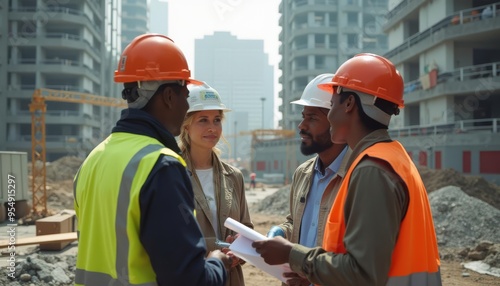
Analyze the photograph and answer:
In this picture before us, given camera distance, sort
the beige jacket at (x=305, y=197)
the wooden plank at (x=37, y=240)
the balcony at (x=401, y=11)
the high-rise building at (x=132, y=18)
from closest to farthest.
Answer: the beige jacket at (x=305, y=197)
the wooden plank at (x=37, y=240)
the balcony at (x=401, y=11)
the high-rise building at (x=132, y=18)

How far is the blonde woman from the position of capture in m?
3.50

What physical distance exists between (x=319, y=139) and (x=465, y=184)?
609 inches

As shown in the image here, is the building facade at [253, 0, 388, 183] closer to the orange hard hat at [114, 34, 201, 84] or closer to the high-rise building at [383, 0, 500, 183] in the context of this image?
the high-rise building at [383, 0, 500, 183]

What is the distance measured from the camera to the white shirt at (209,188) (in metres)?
3.47

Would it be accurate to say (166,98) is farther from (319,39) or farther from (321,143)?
(319,39)

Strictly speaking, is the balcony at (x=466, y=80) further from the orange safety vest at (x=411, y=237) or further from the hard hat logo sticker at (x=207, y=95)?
the orange safety vest at (x=411, y=237)

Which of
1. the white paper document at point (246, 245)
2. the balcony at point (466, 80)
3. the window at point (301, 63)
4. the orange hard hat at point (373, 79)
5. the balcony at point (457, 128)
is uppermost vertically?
the window at point (301, 63)

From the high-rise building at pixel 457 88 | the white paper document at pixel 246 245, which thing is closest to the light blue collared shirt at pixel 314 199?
the white paper document at pixel 246 245

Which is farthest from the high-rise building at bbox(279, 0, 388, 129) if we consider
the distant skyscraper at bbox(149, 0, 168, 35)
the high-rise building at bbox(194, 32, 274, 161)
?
the distant skyscraper at bbox(149, 0, 168, 35)

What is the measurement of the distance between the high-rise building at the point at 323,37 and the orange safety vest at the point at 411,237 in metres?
56.2

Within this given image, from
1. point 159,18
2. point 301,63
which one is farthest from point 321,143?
point 159,18

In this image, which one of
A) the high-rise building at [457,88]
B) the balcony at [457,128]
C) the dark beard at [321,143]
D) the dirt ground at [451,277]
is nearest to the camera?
the dark beard at [321,143]

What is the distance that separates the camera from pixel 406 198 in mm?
1908

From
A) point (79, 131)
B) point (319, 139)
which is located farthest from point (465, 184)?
point (79, 131)
